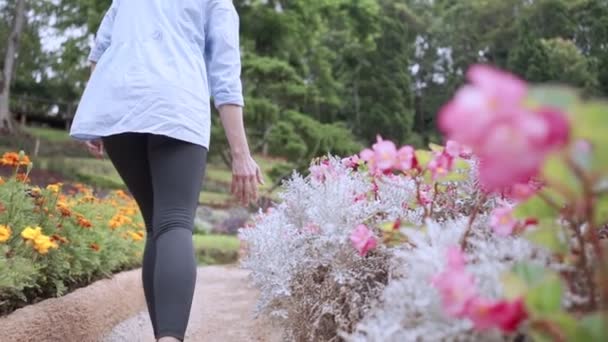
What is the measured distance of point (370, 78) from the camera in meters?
19.1

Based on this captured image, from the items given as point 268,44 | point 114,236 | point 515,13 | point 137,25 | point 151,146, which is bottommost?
point 114,236

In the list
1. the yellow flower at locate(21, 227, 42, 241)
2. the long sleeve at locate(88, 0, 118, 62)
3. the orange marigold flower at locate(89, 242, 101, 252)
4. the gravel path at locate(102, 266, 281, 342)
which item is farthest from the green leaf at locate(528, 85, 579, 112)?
the orange marigold flower at locate(89, 242, 101, 252)

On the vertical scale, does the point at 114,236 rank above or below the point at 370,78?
below

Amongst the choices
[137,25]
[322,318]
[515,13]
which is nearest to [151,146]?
[137,25]

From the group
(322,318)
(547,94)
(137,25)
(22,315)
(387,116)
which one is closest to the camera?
(547,94)

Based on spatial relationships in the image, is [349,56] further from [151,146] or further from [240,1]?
[151,146]

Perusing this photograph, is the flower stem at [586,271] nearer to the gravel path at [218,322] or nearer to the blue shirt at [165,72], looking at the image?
the blue shirt at [165,72]

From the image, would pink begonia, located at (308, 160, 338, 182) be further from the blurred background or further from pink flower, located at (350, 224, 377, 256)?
the blurred background

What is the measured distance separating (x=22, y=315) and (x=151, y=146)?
2.16 feet

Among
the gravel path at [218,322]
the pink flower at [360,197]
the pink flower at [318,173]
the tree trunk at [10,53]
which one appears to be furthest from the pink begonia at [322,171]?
the tree trunk at [10,53]

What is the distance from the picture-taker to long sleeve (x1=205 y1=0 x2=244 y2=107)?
169 centimetres

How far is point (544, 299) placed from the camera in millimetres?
677

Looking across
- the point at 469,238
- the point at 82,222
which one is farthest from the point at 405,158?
the point at 82,222

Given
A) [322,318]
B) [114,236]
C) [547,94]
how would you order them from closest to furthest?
[547,94] < [322,318] < [114,236]
